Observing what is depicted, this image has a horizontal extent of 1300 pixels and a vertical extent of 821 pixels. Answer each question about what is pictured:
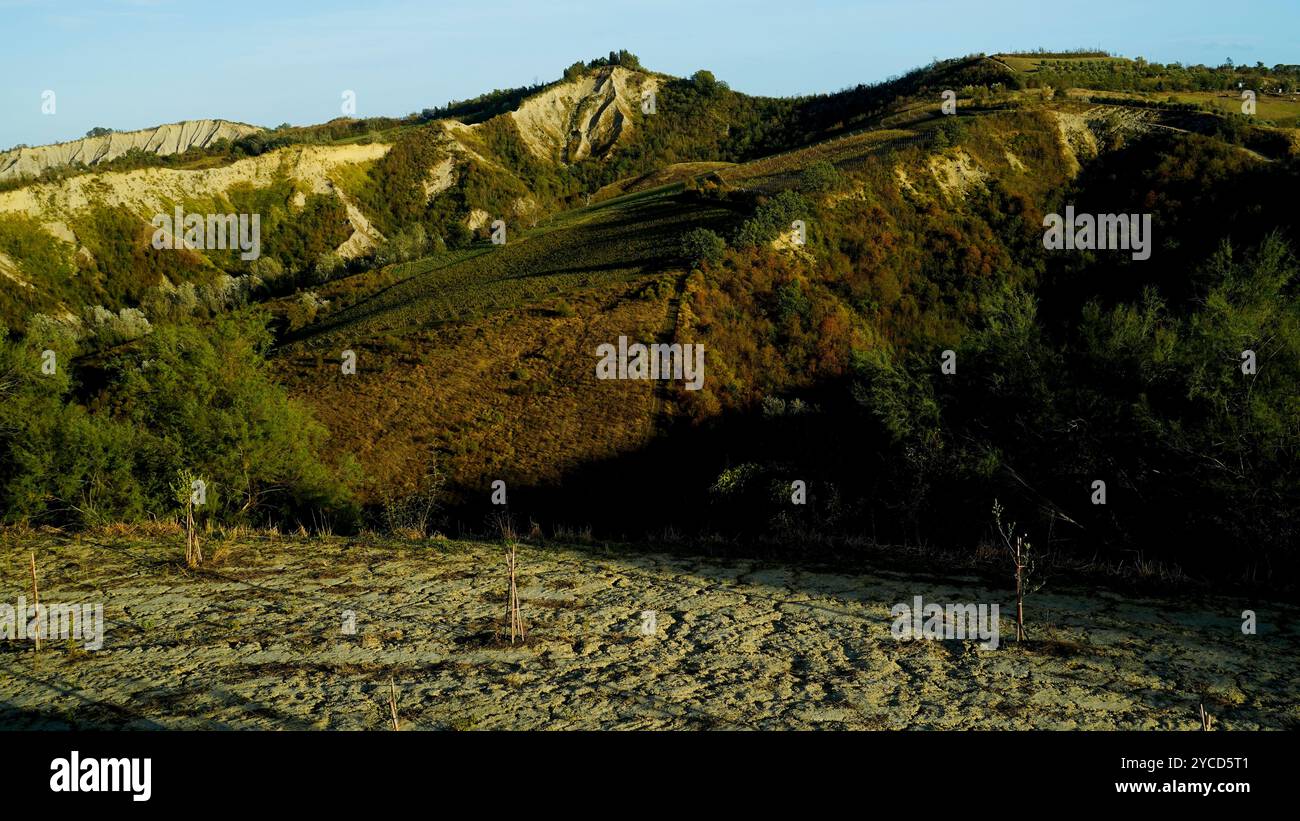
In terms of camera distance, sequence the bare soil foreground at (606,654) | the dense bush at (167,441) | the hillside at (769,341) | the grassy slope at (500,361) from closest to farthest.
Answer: the bare soil foreground at (606,654), the hillside at (769,341), the dense bush at (167,441), the grassy slope at (500,361)

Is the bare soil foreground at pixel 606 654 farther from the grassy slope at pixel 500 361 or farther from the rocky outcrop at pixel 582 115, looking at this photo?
the rocky outcrop at pixel 582 115

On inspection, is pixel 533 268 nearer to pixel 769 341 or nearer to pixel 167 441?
pixel 769 341

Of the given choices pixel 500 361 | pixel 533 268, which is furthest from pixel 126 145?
pixel 500 361

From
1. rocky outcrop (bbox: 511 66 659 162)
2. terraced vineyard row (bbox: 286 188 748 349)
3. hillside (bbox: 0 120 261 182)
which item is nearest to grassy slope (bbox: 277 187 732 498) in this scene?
terraced vineyard row (bbox: 286 188 748 349)

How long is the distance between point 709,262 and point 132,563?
32.3 m

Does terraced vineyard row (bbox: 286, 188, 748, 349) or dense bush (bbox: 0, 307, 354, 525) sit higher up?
terraced vineyard row (bbox: 286, 188, 748, 349)

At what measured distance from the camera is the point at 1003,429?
16375 mm

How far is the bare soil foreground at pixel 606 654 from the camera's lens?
20.7 ft

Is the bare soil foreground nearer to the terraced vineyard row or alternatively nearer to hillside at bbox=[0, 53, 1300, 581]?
hillside at bbox=[0, 53, 1300, 581]

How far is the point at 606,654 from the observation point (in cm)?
745

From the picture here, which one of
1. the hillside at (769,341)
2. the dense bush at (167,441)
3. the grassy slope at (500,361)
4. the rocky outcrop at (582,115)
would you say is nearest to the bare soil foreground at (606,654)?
the hillside at (769,341)

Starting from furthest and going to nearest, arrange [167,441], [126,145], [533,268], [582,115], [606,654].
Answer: [126,145]
[582,115]
[533,268]
[167,441]
[606,654]

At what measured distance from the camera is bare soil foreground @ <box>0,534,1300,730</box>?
631 centimetres
